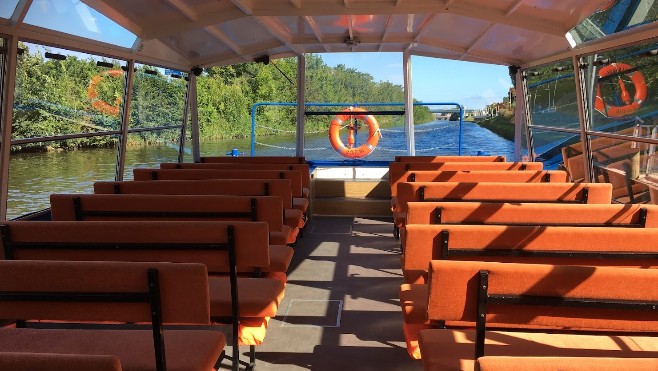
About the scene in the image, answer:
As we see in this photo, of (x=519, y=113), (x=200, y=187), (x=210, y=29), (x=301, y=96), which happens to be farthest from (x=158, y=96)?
(x=519, y=113)

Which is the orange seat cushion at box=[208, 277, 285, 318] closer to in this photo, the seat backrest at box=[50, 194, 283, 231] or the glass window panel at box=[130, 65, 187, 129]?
the seat backrest at box=[50, 194, 283, 231]

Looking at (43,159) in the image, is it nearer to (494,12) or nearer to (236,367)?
(236,367)

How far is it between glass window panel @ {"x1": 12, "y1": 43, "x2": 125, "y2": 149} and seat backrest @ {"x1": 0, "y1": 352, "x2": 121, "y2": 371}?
10.1 ft

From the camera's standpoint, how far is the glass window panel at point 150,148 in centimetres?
572

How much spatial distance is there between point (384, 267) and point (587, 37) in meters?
3.08

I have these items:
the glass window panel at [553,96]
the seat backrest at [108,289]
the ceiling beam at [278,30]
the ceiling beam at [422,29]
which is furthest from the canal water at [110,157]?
the seat backrest at [108,289]

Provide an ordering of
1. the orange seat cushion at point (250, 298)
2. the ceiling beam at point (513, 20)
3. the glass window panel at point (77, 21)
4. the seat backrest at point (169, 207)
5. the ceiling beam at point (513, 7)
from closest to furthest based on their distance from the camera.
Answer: the orange seat cushion at point (250, 298)
the seat backrest at point (169, 207)
the glass window panel at point (77, 21)
the ceiling beam at point (513, 7)
the ceiling beam at point (513, 20)

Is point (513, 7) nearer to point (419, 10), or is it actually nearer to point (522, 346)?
point (419, 10)

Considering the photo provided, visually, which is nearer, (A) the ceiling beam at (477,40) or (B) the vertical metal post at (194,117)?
(A) the ceiling beam at (477,40)

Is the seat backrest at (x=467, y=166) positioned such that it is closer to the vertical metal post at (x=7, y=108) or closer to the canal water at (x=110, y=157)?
the canal water at (x=110, y=157)

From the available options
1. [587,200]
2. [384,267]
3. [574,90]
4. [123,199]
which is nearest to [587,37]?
[574,90]

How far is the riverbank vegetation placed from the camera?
4.25 m

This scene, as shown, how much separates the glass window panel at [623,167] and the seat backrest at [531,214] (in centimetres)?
203

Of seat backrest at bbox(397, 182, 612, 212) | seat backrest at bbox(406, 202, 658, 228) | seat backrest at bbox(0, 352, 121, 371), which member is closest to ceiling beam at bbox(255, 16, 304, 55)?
seat backrest at bbox(397, 182, 612, 212)
